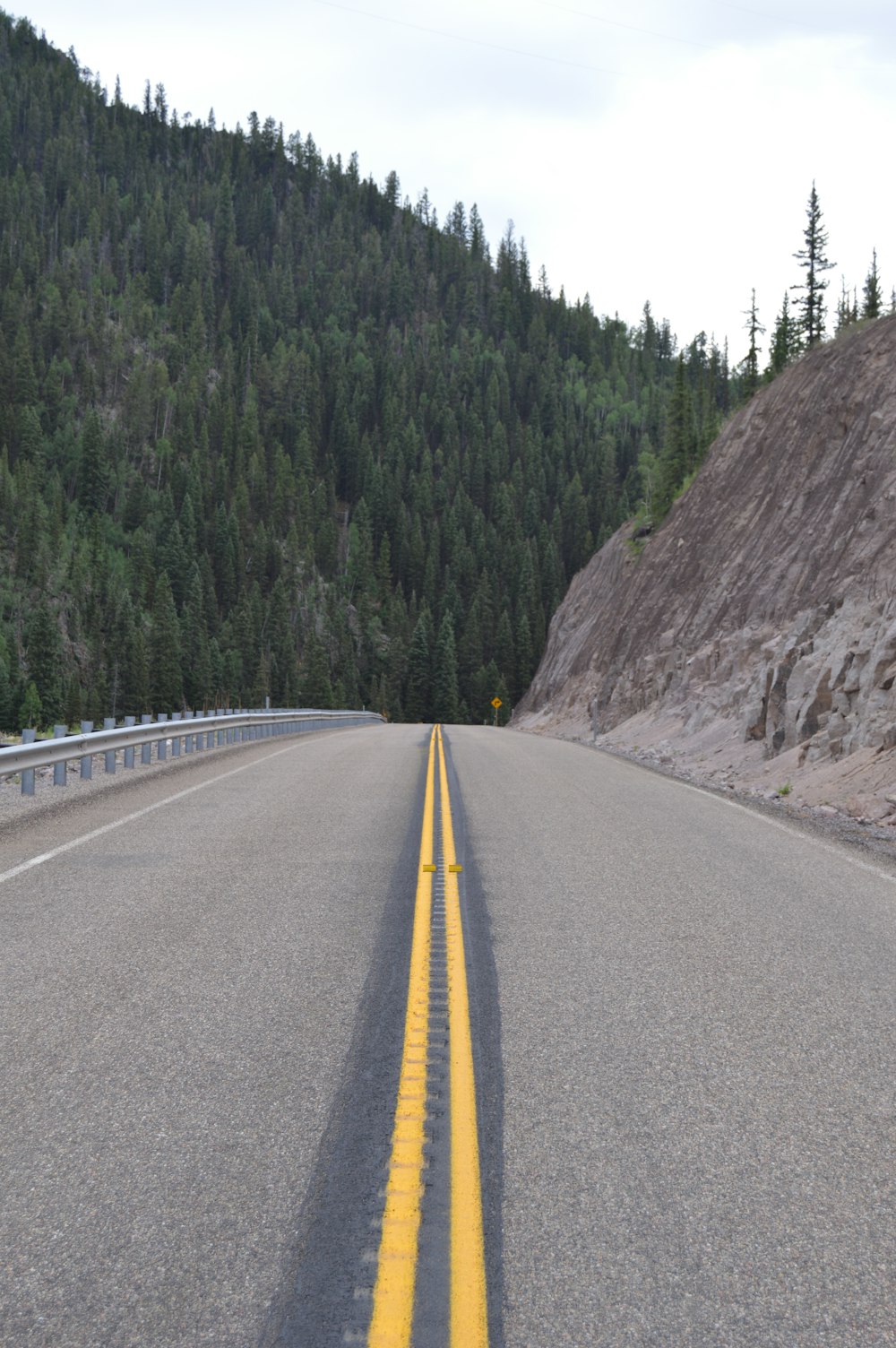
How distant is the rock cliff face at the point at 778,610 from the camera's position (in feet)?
58.6

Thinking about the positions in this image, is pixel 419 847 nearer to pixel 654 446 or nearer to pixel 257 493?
pixel 257 493

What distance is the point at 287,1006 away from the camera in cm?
517

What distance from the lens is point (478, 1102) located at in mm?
4020

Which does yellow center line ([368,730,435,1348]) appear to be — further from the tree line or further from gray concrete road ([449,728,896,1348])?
the tree line

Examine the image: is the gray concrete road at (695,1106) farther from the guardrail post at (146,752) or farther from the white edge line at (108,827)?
the guardrail post at (146,752)

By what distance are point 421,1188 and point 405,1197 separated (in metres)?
0.08

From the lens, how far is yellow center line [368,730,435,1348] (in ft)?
8.80

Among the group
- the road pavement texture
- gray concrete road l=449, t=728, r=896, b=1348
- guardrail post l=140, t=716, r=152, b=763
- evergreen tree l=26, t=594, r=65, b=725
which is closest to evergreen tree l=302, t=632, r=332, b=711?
evergreen tree l=26, t=594, r=65, b=725

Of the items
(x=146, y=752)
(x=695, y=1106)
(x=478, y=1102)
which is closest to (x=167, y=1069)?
(x=478, y=1102)

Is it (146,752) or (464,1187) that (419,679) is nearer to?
(146,752)

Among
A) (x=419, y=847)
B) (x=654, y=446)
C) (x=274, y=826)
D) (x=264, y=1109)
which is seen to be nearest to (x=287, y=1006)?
(x=264, y=1109)

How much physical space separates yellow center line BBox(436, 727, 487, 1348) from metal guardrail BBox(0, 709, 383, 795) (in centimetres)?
894

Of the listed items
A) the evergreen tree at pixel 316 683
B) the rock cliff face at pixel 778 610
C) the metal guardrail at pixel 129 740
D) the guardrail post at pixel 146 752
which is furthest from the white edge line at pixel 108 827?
the evergreen tree at pixel 316 683

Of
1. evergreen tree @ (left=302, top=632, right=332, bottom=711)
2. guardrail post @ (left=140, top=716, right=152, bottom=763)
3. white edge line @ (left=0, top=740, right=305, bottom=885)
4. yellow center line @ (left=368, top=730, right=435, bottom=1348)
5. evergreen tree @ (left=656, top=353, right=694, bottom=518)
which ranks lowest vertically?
yellow center line @ (left=368, top=730, right=435, bottom=1348)
